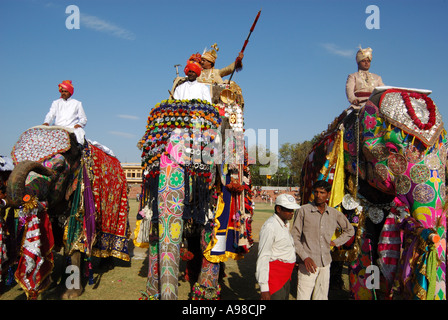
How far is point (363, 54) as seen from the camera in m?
6.59

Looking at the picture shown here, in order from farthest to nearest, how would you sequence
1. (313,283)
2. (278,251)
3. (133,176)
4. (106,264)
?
1. (133,176)
2. (106,264)
3. (313,283)
4. (278,251)

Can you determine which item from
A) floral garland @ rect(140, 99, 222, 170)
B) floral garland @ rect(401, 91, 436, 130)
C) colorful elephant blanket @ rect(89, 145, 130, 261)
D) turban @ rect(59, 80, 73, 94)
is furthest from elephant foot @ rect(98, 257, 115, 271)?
floral garland @ rect(401, 91, 436, 130)

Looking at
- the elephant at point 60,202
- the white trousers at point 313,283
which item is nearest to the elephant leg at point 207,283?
the white trousers at point 313,283

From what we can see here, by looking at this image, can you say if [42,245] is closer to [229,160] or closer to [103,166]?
[103,166]

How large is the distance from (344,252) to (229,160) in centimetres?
210

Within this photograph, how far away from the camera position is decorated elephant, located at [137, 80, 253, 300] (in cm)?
439

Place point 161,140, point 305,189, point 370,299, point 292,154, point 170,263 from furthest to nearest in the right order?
point 292,154 → point 305,189 → point 370,299 → point 161,140 → point 170,263

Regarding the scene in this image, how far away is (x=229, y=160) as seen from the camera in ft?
18.5

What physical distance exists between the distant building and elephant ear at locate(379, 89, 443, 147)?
5197cm

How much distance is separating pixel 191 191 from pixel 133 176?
61450 millimetres

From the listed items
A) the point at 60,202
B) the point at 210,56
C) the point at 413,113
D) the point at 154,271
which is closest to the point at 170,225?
the point at 154,271

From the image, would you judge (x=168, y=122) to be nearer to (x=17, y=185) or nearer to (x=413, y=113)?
(x=17, y=185)

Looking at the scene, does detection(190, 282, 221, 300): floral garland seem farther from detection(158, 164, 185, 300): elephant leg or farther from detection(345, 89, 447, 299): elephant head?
detection(345, 89, 447, 299): elephant head

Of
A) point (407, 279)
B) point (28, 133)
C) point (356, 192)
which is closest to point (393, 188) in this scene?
point (356, 192)
